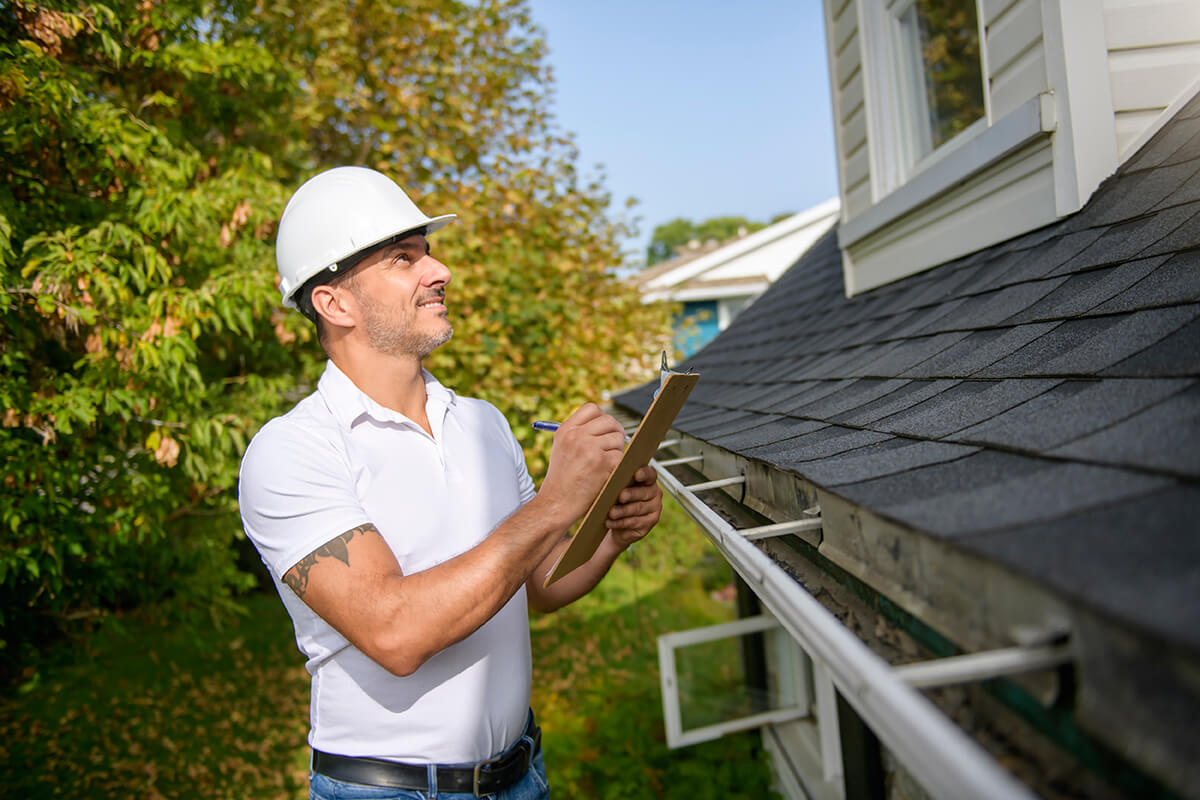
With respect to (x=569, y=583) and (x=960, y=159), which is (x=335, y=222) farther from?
(x=960, y=159)

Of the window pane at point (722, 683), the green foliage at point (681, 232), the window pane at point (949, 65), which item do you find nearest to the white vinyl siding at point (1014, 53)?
the window pane at point (949, 65)

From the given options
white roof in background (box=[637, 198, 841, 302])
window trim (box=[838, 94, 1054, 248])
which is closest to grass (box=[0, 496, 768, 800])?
window trim (box=[838, 94, 1054, 248])

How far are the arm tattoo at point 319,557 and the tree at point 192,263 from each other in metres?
2.53

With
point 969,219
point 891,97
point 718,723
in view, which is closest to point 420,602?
point 969,219

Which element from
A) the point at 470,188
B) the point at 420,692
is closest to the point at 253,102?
the point at 470,188

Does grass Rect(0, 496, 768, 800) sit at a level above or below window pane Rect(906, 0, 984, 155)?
below

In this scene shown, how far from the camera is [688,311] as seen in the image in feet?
62.1

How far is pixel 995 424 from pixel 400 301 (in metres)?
1.51

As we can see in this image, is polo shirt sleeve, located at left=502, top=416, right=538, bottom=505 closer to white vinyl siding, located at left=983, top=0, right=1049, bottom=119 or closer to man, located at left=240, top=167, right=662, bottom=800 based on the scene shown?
man, located at left=240, top=167, right=662, bottom=800

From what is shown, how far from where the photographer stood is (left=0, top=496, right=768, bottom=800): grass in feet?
16.0

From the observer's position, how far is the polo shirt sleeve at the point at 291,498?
1533 millimetres

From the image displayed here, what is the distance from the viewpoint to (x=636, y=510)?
1940 millimetres

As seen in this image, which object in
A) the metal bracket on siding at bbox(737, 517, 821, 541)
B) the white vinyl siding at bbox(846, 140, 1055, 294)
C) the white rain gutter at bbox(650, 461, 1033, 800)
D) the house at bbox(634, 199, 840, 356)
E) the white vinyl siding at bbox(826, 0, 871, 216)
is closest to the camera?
the white rain gutter at bbox(650, 461, 1033, 800)

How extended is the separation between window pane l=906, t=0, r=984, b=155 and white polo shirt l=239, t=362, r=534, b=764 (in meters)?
2.48
